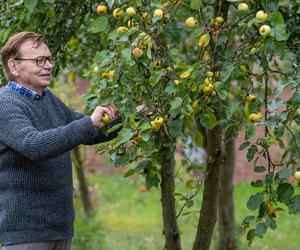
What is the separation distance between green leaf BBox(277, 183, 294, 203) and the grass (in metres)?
3.42

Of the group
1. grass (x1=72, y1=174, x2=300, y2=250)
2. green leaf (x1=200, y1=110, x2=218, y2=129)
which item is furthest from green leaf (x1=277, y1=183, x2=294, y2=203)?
grass (x1=72, y1=174, x2=300, y2=250)

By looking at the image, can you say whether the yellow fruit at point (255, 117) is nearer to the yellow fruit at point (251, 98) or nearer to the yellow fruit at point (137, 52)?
the yellow fruit at point (251, 98)

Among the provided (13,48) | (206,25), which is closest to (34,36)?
(13,48)

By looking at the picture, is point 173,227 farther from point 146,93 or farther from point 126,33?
point 126,33

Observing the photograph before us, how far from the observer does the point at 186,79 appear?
2900mm

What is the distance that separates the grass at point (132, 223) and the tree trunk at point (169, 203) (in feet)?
7.79

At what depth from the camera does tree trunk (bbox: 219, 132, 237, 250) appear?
6.07 meters

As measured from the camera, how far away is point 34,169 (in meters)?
3.02

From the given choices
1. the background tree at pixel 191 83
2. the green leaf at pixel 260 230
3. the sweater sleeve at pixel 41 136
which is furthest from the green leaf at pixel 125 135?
the green leaf at pixel 260 230

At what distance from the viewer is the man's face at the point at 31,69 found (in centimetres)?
309

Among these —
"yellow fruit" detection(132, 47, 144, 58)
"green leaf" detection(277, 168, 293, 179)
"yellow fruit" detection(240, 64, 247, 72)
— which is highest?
"yellow fruit" detection(240, 64, 247, 72)

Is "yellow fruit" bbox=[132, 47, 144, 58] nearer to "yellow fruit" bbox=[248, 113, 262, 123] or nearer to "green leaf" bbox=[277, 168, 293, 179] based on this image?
"yellow fruit" bbox=[248, 113, 262, 123]

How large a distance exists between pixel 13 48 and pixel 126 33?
593 millimetres

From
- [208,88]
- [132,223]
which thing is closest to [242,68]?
[208,88]
